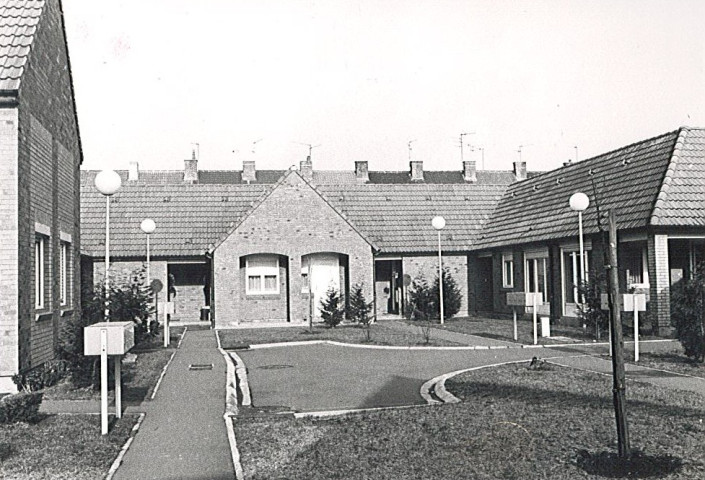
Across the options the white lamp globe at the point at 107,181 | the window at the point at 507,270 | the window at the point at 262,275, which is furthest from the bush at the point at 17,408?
the window at the point at 507,270

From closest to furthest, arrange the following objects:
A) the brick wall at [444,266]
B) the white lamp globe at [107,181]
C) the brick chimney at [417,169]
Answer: the white lamp globe at [107,181]
the brick wall at [444,266]
the brick chimney at [417,169]

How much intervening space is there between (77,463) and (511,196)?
3279 centimetres

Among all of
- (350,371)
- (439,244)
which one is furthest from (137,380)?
(439,244)

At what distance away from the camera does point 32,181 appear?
14781 millimetres

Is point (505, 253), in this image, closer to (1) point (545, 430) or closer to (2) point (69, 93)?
(2) point (69, 93)

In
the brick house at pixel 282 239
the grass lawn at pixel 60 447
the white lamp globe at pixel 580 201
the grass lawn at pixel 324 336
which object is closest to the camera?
the grass lawn at pixel 60 447

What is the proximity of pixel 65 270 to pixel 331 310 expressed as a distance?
12989 mm

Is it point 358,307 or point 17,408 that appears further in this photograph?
point 358,307

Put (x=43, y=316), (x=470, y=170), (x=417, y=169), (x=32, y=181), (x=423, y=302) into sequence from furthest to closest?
(x=470, y=170) < (x=417, y=169) < (x=423, y=302) < (x=43, y=316) < (x=32, y=181)

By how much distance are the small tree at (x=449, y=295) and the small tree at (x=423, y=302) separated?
0.24 metres

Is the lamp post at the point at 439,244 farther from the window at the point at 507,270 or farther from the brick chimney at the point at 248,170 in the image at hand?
the brick chimney at the point at 248,170

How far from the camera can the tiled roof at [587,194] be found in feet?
81.7

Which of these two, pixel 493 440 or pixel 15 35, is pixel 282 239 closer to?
pixel 15 35

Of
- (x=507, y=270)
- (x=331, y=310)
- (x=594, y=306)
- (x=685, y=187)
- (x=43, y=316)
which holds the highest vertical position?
(x=685, y=187)
